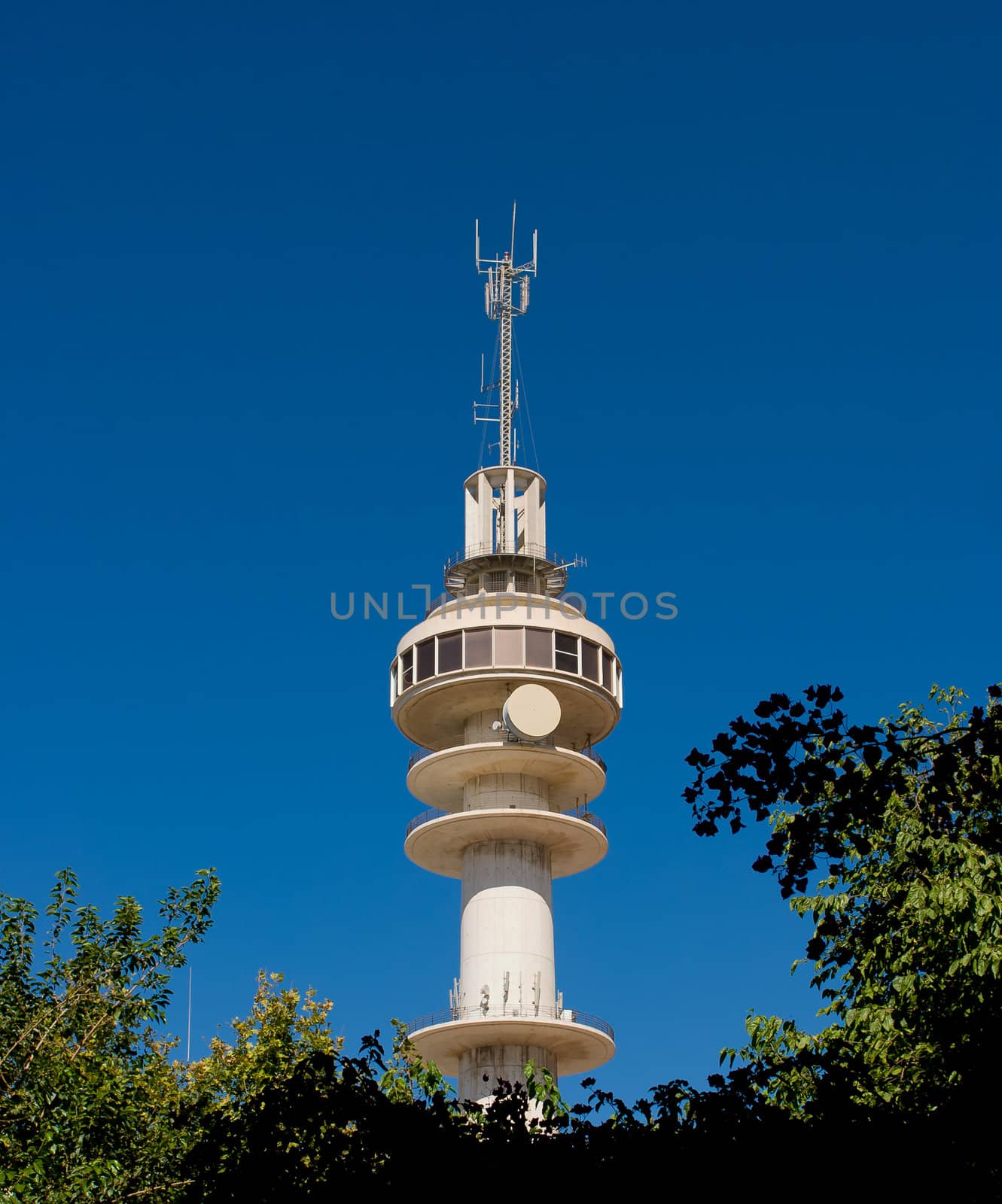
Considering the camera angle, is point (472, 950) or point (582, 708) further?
point (582, 708)

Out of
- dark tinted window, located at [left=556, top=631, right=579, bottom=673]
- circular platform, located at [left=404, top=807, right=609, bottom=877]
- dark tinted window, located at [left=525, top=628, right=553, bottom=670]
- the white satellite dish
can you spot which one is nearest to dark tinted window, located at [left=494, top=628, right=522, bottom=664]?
dark tinted window, located at [left=525, top=628, right=553, bottom=670]

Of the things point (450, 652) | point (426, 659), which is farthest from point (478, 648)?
point (426, 659)

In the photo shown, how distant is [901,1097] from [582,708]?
42.9 m

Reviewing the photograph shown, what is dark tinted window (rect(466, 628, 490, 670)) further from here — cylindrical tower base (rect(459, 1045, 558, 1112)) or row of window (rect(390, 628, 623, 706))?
cylindrical tower base (rect(459, 1045, 558, 1112))

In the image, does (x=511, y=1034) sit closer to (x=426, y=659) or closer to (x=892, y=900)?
(x=426, y=659)

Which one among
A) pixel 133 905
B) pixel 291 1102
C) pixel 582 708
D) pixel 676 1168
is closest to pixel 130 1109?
pixel 133 905

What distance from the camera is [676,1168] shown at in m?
14.6

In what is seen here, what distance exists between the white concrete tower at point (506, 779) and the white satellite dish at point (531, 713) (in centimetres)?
5

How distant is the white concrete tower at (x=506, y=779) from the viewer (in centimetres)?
6097

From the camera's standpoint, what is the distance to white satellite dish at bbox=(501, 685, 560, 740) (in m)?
62.1

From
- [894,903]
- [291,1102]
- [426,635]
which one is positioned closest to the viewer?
[291,1102]

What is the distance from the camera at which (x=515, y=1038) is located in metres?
60.6

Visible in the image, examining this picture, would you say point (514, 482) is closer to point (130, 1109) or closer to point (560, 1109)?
point (560, 1109)

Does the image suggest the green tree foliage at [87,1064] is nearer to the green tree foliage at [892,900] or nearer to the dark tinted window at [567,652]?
the green tree foliage at [892,900]
